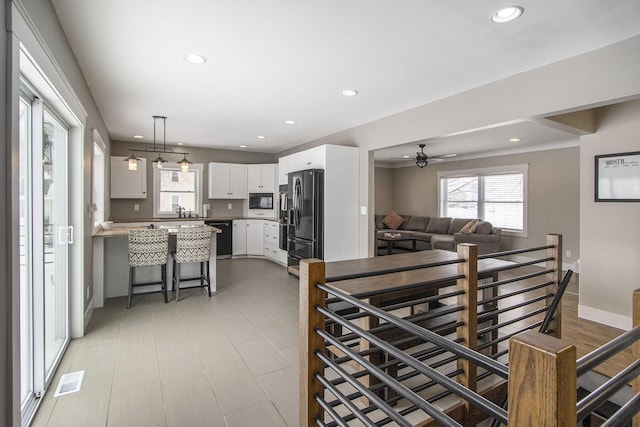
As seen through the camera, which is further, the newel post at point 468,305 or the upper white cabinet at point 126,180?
the upper white cabinet at point 126,180

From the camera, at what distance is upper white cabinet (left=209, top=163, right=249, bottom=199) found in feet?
23.9

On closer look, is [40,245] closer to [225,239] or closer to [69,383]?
[69,383]

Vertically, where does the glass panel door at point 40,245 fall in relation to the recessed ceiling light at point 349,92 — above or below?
below

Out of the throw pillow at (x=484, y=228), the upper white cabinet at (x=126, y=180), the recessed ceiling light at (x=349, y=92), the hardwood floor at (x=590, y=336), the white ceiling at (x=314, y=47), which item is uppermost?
the recessed ceiling light at (x=349, y=92)

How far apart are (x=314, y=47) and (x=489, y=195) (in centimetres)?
649

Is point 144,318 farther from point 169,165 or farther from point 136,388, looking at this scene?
point 169,165

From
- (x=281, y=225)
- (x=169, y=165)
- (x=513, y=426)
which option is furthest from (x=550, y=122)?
(x=169, y=165)

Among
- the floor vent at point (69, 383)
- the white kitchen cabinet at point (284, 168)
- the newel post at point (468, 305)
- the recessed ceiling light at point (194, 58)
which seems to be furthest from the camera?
the white kitchen cabinet at point (284, 168)

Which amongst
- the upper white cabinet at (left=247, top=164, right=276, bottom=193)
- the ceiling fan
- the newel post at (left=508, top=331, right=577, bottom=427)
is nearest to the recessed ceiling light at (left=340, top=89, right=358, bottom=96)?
the ceiling fan

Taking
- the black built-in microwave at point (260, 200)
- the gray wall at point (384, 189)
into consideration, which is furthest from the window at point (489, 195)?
the black built-in microwave at point (260, 200)

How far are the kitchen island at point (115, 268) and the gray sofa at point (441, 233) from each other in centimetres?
445

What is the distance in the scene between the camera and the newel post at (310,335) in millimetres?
1132

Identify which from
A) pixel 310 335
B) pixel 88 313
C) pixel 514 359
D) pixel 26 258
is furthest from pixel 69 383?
pixel 514 359

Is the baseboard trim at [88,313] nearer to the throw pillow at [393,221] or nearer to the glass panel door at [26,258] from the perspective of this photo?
the glass panel door at [26,258]
